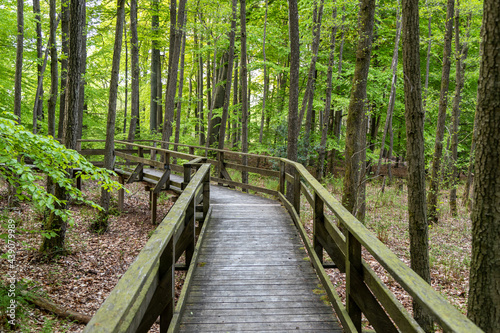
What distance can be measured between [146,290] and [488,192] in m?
3.51

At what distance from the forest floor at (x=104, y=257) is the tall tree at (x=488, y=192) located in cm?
295

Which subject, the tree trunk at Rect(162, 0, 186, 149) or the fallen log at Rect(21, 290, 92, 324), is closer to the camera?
the fallen log at Rect(21, 290, 92, 324)

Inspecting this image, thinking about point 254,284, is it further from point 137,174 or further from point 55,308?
point 137,174

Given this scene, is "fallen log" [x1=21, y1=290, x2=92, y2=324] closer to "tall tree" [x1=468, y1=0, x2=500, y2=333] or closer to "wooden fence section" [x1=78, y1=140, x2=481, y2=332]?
"wooden fence section" [x1=78, y1=140, x2=481, y2=332]

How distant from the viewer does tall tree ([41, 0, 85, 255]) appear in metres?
7.10

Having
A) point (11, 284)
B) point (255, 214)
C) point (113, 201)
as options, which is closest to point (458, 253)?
point (255, 214)

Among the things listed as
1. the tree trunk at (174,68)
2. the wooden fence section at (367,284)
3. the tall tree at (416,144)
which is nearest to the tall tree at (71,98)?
the wooden fence section at (367,284)

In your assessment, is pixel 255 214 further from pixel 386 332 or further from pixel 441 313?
pixel 441 313

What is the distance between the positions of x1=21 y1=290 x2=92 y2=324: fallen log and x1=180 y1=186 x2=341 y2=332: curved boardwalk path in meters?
2.29

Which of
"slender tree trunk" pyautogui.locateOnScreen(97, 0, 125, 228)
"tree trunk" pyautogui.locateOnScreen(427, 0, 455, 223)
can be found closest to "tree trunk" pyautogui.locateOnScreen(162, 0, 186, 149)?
"slender tree trunk" pyautogui.locateOnScreen(97, 0, 125, 228)

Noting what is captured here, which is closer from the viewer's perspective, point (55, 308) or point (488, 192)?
point (488, 192)

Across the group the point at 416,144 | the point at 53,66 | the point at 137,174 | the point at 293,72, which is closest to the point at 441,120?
the point at 293,72

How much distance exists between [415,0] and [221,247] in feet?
16.4

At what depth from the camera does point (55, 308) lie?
5316 millimetres
